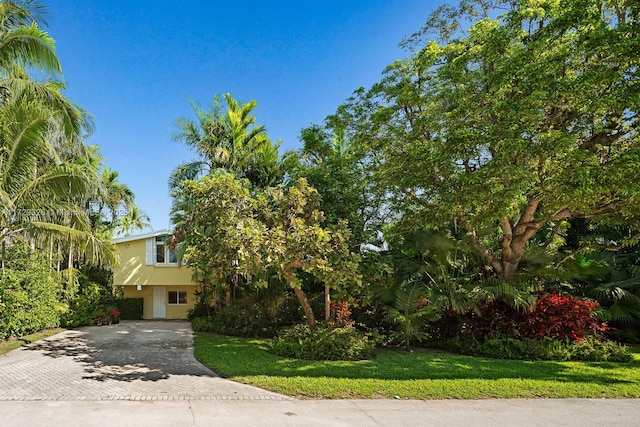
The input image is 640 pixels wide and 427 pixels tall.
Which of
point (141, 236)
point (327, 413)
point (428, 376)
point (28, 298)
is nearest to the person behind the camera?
point (327, 413)

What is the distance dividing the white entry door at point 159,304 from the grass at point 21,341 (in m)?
8.46

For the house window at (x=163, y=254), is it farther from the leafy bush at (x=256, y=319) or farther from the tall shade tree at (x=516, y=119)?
the tall shade tree at (x=516, y=119)

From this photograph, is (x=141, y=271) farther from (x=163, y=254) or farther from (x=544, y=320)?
(x=544, y=320)

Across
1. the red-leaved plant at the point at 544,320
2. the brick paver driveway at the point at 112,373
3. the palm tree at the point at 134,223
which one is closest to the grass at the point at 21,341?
the brick paver driveway at the point at 112,373

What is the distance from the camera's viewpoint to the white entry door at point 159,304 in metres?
23.9

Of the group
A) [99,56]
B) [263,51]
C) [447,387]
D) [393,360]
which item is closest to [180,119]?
[99,56]

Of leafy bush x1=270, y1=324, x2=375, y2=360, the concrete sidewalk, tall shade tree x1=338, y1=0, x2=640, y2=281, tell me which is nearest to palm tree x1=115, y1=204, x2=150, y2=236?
leafy bush x1=270, y1=324, x2=375, y2=360

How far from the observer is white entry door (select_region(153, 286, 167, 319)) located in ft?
78.4

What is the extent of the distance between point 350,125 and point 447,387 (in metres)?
8.32

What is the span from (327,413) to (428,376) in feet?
9.87

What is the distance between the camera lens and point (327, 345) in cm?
1029

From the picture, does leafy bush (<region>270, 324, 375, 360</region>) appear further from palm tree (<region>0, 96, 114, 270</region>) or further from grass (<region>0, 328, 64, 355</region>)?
grass (<region>0, 328, 64, 355</region>)

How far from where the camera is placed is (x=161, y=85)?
13516 mm

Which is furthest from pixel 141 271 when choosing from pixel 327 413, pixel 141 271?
pixel 327 413
